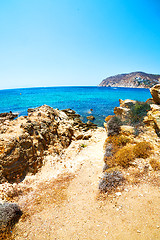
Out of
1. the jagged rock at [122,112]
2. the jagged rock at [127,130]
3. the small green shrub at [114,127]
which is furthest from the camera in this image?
the jagged rock at [122,112]

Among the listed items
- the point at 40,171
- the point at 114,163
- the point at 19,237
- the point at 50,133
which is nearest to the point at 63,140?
the point at 50,133

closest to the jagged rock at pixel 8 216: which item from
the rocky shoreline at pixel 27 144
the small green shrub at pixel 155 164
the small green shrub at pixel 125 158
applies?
the rocky shoreline at pixel 27 144

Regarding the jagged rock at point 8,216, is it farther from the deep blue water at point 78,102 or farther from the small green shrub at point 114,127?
the deep blue water at point 78,102

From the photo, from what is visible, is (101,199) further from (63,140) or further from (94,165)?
(63,140)

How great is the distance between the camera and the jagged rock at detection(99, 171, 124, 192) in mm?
6059

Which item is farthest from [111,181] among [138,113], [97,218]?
[138,113]

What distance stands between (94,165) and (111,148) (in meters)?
1.80

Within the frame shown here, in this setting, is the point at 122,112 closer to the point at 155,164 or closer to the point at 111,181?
the point at 155,164

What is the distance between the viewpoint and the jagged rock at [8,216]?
467cm

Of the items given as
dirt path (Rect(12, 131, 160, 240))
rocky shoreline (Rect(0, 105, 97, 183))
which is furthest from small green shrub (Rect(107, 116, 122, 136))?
dirt path (Rect(12, 131, 160, 240))

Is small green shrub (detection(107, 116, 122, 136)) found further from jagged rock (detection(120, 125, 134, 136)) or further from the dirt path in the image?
the dirt path

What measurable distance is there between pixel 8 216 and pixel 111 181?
475cm

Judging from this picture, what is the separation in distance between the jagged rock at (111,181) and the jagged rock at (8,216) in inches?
155

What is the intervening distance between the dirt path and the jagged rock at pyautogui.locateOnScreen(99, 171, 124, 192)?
1.34 feet
